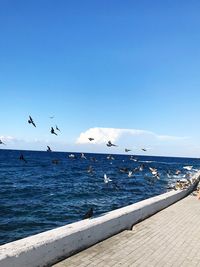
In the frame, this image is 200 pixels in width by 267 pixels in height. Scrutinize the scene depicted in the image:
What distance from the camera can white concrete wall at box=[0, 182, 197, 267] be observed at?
6.89 metres

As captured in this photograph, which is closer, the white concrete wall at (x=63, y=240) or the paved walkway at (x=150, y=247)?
the white concrete wall at (x=63, y=240)

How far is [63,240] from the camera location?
8.12m

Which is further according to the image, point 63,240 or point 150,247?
point 150,247

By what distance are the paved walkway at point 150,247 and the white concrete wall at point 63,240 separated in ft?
0.58

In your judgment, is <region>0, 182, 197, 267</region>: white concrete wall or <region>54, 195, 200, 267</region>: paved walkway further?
<region>54, 195, 200, 267</region>: paved walkway

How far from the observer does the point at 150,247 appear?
9641 millimetres

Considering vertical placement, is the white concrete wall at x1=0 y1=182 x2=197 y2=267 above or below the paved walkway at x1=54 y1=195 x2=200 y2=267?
above

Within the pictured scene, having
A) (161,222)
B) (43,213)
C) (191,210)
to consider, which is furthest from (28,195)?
(161,222)

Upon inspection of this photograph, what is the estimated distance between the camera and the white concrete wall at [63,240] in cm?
689

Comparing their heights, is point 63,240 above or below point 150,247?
above

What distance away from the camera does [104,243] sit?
9.49m

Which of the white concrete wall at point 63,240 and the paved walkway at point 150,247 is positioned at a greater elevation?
the white concrete wall at point 63,240

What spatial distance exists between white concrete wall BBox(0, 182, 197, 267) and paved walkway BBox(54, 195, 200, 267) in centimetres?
18

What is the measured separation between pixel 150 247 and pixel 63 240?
2537 mm
